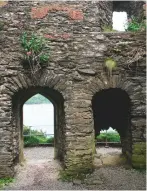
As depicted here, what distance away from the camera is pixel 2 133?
6652mm

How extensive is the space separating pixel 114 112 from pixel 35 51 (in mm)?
3503

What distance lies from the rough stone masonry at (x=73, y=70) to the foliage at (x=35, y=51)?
16 cm

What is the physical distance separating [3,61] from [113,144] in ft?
23.3

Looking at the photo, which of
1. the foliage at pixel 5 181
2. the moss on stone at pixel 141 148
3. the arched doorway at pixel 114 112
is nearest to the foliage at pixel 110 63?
the arched doorway at pixel 114 112

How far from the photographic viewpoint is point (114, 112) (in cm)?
892

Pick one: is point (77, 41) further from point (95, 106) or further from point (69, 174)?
point (69, 174)

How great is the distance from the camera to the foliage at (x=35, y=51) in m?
6.77

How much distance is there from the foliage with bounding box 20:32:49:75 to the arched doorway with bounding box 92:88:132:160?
6.65 feet

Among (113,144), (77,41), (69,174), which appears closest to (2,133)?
(69,174)

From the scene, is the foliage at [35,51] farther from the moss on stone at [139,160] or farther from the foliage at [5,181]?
the moss on stone at [139,160]

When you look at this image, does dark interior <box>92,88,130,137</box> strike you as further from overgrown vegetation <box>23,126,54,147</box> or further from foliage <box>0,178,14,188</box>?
overgrown vegetation <box>23,126,54,147</box>

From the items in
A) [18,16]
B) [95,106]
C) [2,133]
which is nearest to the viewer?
[2,133]

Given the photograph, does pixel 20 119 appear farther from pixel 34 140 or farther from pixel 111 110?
pixel 34 140

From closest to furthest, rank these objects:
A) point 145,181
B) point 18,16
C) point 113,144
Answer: point 145,181
point 18,16
point 113,144
